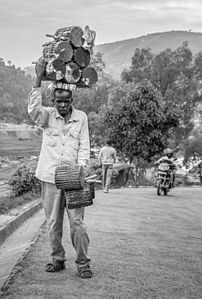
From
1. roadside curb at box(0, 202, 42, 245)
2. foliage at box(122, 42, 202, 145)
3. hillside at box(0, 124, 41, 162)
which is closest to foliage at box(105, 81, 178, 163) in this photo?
foliage at box(122, 42, 202, 145)

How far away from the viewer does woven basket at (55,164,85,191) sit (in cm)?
580

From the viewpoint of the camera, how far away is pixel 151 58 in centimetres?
5041

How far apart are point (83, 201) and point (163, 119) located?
28297mm

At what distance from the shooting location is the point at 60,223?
20.1ft

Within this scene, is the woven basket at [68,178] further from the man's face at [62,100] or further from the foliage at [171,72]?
the foliage at [171,72]

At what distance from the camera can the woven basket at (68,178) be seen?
5797mm

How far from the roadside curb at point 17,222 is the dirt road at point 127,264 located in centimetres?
114

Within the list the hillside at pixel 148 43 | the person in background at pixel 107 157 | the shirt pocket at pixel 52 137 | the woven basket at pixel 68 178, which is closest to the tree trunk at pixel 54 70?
the shirt pocket at pixel 52 137

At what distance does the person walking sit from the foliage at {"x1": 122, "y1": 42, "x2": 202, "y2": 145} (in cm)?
4352

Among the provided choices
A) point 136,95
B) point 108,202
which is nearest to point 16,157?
point 136,95

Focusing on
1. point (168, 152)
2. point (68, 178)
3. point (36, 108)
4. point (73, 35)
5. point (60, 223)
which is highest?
point (73, 35)

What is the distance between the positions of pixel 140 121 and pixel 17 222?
74.1 feet

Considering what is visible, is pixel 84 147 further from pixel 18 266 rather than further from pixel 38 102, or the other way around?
pixel 18 266

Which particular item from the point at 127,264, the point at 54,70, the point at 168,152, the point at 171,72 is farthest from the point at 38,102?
the point at 171,72
